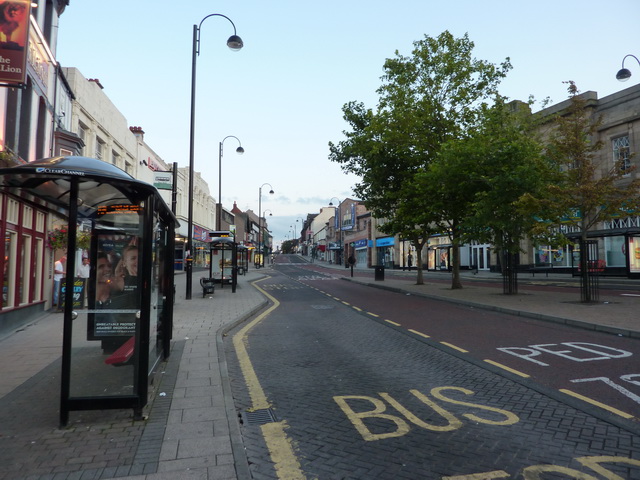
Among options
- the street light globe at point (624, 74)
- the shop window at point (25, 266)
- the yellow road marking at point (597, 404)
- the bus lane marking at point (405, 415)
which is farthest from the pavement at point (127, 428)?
the street light globe at point (624, 74)

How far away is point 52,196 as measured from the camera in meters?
5.00

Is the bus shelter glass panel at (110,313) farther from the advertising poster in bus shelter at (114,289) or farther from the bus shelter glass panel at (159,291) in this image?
the bus shelter glass panel at (159,291)

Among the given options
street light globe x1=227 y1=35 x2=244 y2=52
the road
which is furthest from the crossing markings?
street light globe x1=227 y1=35 x2=244 y2=52

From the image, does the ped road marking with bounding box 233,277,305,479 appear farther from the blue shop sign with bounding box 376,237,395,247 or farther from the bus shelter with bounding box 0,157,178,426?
the blue shop sign with bounding box 376,237,395,247

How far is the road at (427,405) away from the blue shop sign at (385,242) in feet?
161

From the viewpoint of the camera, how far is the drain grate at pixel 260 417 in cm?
438

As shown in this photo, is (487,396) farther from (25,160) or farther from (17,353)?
(25,160)

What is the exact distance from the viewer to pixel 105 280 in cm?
501

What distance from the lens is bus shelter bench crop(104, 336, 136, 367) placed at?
4727mm

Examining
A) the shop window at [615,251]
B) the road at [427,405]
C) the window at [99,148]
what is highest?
the window at [99,148]

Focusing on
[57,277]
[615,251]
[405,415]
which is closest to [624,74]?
[615,251]

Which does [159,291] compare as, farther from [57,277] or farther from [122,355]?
[57,277]

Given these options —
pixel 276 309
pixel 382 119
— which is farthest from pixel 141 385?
pixel 382 119

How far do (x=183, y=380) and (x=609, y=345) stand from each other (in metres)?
7.74
